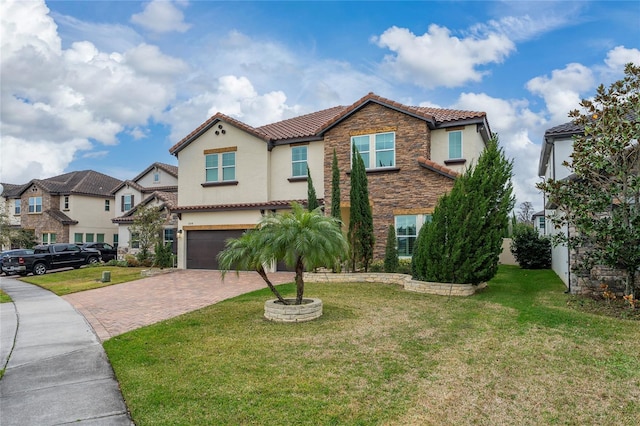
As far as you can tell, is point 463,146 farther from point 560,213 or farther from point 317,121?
point 317,121

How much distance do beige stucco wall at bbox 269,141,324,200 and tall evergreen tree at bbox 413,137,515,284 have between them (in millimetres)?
7788

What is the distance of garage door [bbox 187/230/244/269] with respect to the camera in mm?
21906

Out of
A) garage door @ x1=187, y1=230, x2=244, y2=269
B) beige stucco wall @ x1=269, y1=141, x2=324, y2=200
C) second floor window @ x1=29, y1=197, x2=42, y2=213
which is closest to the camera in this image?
beige stucco wall @ x1=269, y1=141, x2=324, y2=200

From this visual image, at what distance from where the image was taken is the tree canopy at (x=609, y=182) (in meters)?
9.83

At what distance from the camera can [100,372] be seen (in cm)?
630

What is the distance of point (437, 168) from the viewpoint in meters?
16.4

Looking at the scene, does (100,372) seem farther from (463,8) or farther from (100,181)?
(100,181)

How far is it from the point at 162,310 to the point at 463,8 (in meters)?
13.2

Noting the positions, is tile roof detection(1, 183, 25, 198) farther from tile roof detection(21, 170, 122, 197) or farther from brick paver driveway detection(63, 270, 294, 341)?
brick paver driveway detection(63, 270, 294, 341)

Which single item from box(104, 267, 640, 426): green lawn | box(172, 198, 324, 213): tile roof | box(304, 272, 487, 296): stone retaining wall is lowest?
box(104, 267, 640, 426): green lawn

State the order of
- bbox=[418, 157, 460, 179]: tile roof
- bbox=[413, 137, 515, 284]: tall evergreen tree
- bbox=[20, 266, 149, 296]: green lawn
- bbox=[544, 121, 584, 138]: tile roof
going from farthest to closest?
1. bbox=[20, 266, 149, 296]: green lawn
2. bbox=[418, 157, 460, 179]: tile roof
3. bbox=[544, 121, 584, 138]: tile roof
4. bbox=[413, 137, 515, 284]: tall evergreen tree

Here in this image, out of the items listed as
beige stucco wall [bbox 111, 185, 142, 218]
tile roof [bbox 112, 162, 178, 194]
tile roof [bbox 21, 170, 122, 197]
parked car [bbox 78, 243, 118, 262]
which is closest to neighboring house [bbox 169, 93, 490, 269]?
parked car [bbox 78, 243, 118, 262]

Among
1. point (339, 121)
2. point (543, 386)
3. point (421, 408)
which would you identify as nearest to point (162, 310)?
point (421, 408)

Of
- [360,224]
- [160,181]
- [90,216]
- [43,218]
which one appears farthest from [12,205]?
[360,224]
